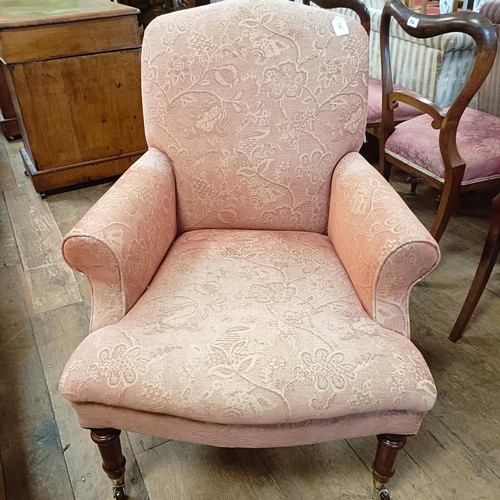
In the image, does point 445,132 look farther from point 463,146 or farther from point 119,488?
point 119,488

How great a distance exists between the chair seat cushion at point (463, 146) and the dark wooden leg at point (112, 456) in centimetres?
125

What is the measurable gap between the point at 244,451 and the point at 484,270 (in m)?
0.83

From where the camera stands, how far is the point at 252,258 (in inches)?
44.6

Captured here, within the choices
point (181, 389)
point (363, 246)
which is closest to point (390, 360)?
point (363, 246)

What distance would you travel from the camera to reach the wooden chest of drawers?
2070 millimetres

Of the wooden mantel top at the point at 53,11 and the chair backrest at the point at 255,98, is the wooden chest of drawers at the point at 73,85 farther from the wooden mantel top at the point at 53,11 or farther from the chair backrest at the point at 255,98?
the chair backrest at the point at 255,98

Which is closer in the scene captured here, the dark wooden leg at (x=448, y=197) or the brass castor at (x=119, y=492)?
the brass castor at (x=119, y=492)

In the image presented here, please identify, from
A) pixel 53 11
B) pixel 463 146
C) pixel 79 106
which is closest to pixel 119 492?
pixel 463 146

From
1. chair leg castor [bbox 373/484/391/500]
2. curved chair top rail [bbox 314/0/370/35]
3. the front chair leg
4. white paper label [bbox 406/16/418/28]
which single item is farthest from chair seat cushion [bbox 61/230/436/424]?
curved chair top rail [bbox 314/0/370/35]

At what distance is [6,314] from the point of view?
163 cm

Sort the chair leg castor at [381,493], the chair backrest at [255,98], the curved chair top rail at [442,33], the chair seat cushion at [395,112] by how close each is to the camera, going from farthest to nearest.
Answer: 1. the chair seat cushion at [395,112]
2. the curved chair top rail at [442,33]
3. the chair backrest at [255,98]
4. the chair leg castor at [381,493]

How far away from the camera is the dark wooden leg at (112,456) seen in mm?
949

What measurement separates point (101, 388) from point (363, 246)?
565 millimetres

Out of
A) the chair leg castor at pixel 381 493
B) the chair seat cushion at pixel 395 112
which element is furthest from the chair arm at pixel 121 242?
the chair seat cushion at pixel 395 112
